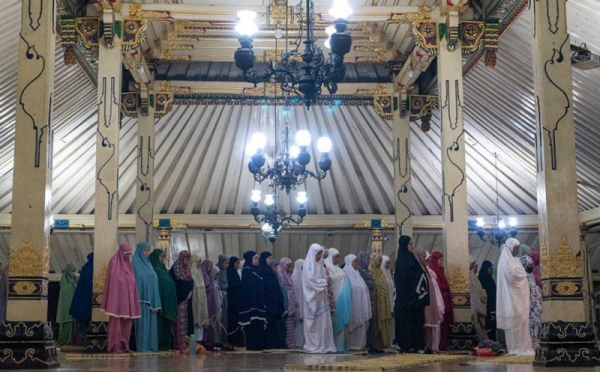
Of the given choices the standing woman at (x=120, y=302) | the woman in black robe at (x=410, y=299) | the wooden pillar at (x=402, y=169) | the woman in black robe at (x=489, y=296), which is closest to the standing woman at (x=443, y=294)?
the woman in black robe at (x=410, y=299)

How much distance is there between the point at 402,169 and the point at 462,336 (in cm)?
373

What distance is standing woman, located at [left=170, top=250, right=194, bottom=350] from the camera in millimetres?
9102

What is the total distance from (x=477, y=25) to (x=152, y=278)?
4373 millimetres

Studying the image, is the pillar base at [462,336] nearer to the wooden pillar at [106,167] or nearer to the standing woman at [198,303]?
the standing woman at [198,303]

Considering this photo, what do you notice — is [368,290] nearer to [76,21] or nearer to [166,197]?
[76,21]

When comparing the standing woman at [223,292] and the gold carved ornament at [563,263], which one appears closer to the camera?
the gold carved ornament at [563,263]

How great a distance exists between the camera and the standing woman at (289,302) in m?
9.72

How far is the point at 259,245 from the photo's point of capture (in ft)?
55.6

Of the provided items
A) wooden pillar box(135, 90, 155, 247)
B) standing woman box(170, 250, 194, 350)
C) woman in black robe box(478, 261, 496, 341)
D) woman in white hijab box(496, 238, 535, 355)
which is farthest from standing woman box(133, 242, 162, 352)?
woman in black robe box(478, 261, 496, 341)

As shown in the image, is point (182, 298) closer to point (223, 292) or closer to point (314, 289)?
point (223, 292)

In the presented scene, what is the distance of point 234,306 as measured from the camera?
375 inches

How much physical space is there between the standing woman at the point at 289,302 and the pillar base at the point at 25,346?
4.45m

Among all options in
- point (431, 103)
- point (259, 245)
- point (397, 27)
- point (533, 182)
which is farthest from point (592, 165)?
point (259, 245)

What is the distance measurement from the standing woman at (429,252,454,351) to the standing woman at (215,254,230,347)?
8.48 feet
